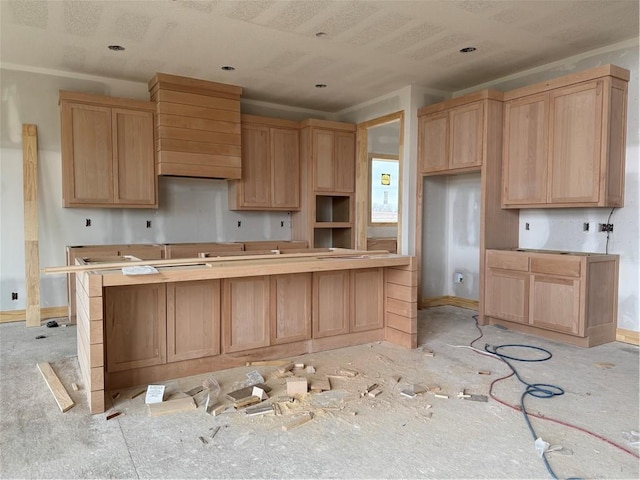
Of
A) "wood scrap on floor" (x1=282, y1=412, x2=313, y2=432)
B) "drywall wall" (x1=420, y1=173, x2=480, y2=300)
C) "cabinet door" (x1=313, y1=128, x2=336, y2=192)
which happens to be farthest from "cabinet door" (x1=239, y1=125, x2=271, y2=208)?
"wood scrap on floor" (x1=282, y1=412, x2=313, y2=432)

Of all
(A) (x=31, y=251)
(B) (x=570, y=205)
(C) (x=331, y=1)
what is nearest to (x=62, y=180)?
(A) (x=31, y=251)

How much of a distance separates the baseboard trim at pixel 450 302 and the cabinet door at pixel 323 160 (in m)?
2.00

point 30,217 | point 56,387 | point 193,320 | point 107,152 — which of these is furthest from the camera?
point 107,152

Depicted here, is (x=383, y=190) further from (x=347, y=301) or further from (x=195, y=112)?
(x=347, y=301)

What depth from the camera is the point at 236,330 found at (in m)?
3.30

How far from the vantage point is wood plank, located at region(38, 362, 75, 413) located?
2.61 m

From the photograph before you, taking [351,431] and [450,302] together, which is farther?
[450,302]

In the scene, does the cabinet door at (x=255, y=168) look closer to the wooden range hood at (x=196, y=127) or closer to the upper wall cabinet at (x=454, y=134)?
the wooden range hood at (x=196, y=127)

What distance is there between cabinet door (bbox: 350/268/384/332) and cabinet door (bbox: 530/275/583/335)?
5.06ft

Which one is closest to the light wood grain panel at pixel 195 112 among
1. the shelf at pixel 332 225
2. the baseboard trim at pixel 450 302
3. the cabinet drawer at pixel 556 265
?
the shelf at pixel 332 225

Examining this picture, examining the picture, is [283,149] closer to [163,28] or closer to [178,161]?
[178,161]

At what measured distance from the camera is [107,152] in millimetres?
4867

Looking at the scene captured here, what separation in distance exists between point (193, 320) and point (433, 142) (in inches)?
141

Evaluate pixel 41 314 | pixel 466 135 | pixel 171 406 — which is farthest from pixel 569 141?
pixel 41 314
